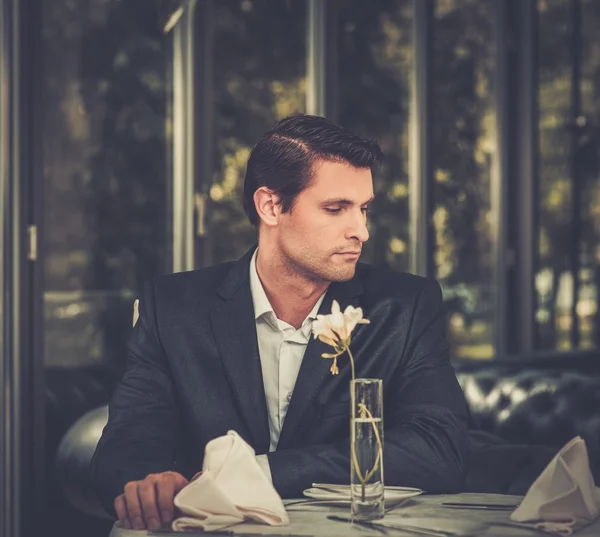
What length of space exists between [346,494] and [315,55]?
9.91ft

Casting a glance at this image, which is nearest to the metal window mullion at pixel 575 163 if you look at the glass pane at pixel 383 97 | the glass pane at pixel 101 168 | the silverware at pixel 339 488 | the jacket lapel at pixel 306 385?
the glass pane at pixel 383 97

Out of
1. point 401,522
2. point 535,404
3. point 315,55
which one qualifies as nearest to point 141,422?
point 401,522

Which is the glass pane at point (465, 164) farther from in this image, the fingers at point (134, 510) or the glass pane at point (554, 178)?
the fingers at point (134, 510)

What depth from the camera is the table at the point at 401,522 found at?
1.60 metres

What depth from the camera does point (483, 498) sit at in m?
1.88

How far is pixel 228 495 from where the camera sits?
164 cm

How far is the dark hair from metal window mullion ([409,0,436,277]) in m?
2.68

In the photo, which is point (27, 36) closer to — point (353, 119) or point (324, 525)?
point (353, 119)

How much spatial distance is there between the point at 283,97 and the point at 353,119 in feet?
1.43

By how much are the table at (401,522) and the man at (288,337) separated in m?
0.34

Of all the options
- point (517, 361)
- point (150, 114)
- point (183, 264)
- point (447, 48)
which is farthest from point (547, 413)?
point (447, 48)

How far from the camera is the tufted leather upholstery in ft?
11.8

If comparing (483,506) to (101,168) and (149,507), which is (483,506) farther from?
(101,168)

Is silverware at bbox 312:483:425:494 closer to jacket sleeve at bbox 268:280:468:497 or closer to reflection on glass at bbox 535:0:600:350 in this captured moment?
jacket sleeve at bbox 268:280:468:497
